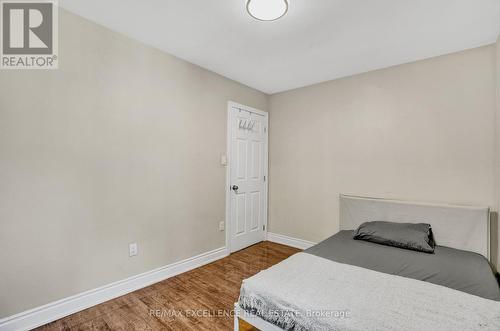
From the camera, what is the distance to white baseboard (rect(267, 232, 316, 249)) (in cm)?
346

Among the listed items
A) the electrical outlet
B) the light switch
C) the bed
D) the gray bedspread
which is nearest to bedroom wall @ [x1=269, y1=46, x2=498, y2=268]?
the bed

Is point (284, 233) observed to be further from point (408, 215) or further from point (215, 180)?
point (408, 215)

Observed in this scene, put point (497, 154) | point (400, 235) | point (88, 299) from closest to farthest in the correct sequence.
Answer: point (88, 299) → point (497, 154) → point (400, 235)

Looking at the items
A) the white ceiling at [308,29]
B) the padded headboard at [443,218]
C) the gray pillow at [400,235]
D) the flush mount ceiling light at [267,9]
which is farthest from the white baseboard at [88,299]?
the flush mount ceiling light at [267,9]

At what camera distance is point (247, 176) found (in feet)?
11.6

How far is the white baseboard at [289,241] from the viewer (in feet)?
11.3

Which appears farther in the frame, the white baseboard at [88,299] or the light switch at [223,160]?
the light switch at [223,160]

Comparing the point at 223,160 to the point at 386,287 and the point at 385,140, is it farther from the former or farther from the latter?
the point at 386,287

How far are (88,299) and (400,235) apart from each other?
288 centimetres

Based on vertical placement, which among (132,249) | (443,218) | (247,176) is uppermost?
(247,176)

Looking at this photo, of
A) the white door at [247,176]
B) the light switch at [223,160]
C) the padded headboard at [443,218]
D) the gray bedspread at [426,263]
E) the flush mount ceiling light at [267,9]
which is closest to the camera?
the gray bedspread at [426,263]

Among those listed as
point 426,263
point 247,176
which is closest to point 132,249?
point 247,176

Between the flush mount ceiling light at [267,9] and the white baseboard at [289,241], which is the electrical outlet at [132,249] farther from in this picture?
the flush mount ceiling light at [267,9]

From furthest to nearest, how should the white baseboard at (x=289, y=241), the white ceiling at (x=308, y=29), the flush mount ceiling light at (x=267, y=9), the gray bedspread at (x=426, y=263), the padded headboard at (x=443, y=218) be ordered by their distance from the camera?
the white baseboard at (x=289, y=241), the padded headboard at (x=443, y=218), the white ceiling at (x=308, y=29), the flush mount ceiling light at (x=267, y=9), the gray bedspread at (x=426, y=263)
